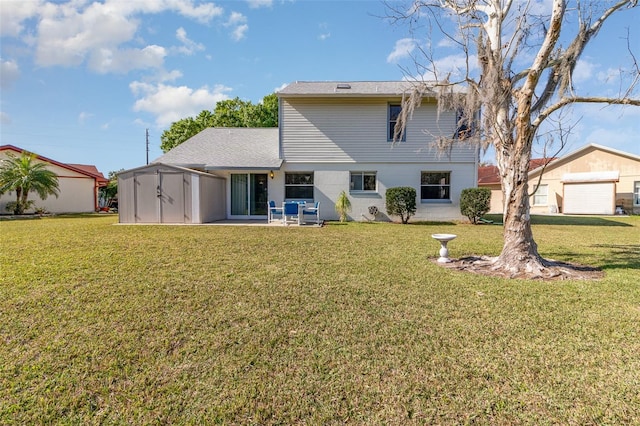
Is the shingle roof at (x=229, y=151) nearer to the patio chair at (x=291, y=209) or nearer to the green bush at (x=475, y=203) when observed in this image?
the patio chair at (x=291, y=209)

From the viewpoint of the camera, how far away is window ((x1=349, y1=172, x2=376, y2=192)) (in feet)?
48.7

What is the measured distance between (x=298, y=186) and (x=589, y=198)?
23393mm

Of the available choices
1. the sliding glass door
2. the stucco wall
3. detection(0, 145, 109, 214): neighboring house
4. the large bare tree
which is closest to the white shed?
the sliding glass door

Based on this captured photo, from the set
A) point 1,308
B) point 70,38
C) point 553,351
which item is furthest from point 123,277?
point 70,38

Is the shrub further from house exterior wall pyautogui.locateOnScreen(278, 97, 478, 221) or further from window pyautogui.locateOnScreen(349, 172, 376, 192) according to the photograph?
window pyautogui.locateOnScreen(349, 172, 376, 192)

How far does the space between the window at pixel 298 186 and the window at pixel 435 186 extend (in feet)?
17.6

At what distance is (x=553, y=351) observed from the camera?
294cm

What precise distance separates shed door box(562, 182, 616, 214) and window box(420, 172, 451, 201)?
1698 centimetres

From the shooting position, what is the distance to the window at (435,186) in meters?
14.7

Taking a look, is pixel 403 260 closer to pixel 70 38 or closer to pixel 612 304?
pixel 612 304

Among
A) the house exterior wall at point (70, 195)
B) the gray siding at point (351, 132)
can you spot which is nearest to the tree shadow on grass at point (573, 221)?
the gray siding at point (351, 132)

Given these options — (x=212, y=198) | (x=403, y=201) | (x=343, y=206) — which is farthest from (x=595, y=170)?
(x=212, y=198)

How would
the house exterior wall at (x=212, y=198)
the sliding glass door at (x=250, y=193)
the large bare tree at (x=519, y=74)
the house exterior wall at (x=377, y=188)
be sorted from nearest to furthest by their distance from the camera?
1. the large bare tree at (x=519, y=74)
2. the house exterior wall at (x=212, y=198)
3. the house exterior wall at (x=377, y=188)
4. the sliding glass door at (x=250, y=193)

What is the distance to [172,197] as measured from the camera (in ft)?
43.0
